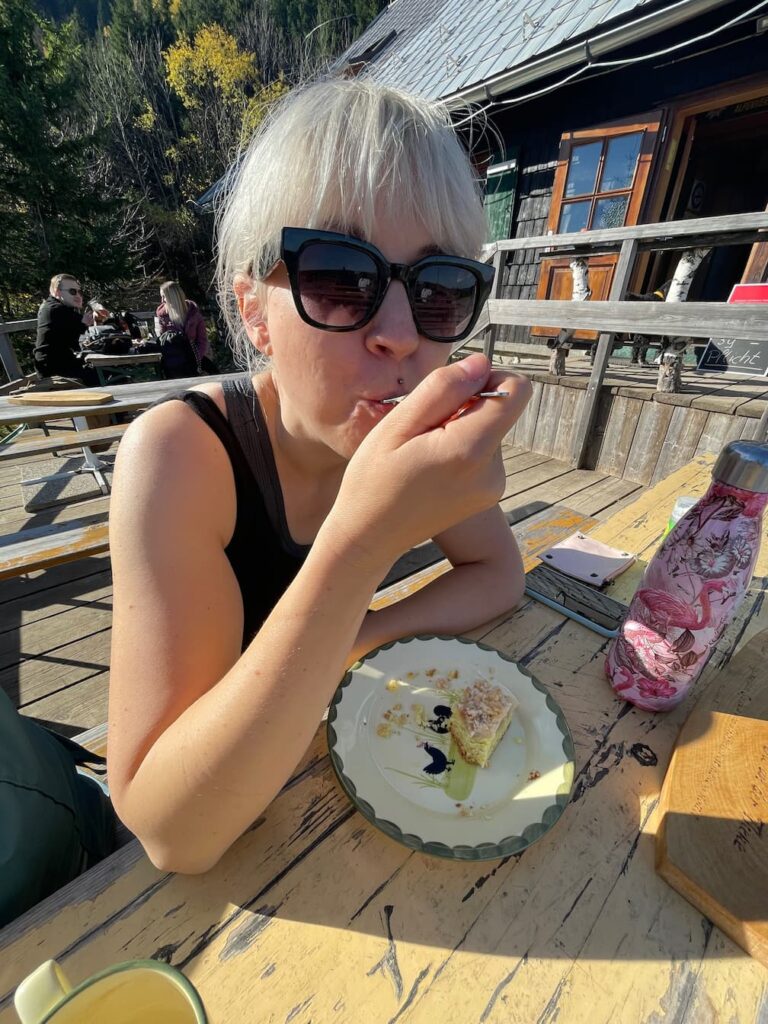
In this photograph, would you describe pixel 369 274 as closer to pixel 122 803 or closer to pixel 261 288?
pixel 261 288

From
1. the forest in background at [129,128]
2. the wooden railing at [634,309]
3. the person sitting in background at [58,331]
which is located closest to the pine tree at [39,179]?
the forest in background at [129,128]

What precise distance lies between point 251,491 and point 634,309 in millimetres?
3747

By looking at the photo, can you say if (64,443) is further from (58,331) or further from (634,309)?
(634,309)

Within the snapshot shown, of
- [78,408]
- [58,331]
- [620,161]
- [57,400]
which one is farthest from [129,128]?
[78,408]

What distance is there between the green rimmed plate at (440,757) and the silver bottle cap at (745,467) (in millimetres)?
536

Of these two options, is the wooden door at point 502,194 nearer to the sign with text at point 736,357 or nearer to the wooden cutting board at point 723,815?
the sign with text at point 736,357

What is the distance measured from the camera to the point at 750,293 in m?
3.29

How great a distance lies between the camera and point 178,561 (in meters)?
0.85

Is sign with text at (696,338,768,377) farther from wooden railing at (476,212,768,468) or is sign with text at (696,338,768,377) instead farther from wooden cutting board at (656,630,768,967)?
wooden cutting board at (656,630,768,967)

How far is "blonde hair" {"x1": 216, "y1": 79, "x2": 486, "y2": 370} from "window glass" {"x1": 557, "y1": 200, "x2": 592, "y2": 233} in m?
6.39

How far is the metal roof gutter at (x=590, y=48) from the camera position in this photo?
13.3 ft

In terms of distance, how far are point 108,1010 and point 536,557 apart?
1453mm

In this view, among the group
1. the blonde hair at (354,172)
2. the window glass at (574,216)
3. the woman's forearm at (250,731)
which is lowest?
the woman's forearm at (250,731)

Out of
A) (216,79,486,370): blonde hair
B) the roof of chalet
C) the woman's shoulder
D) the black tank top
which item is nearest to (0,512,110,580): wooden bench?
the black tank top
